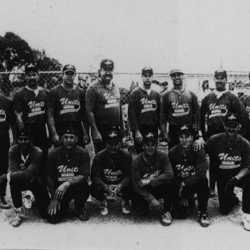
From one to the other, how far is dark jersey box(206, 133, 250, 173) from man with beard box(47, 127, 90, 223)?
5.93 feet

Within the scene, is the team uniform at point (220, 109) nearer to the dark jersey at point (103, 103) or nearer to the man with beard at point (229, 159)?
the man with beard at point (229, 159)

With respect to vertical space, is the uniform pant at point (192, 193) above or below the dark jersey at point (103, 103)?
below

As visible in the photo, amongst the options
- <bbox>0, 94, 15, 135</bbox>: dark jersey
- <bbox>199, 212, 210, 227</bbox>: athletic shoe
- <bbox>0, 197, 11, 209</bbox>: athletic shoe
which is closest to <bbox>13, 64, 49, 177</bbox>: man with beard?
<bbox>0, 94, 15, 135</bbox>: dark jersey

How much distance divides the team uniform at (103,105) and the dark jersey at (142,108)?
0.22m

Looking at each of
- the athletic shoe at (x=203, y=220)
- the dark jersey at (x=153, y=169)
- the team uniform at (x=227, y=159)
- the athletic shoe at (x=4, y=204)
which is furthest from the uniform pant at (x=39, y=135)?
the team uniform at (x=227, y=159)

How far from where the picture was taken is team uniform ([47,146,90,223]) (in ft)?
14.1

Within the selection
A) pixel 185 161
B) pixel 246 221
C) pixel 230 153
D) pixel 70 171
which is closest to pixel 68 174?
pixel 70 171

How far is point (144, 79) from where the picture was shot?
494cm

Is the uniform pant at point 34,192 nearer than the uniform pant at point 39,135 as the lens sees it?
Yes

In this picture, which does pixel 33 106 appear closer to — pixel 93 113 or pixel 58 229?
pixel 93 113

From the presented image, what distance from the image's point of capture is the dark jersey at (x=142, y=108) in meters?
4.93

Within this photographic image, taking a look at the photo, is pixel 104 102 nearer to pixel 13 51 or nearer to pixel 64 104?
pixel 64 104

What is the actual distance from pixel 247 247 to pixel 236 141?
1.44 m

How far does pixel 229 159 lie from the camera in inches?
177
